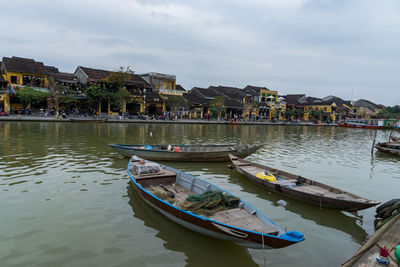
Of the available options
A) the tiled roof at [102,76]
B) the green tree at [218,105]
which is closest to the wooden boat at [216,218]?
the tiled roof at [102,76]

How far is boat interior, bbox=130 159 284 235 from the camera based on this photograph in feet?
20.6

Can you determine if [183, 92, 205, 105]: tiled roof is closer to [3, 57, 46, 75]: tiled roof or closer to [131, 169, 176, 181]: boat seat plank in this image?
[3, 57, 46, 75]: tiled roof

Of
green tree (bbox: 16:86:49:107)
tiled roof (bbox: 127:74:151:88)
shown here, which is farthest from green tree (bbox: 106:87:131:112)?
green tree (bbox: 16:86:49:107)

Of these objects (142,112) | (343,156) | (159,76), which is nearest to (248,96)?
(159,76)

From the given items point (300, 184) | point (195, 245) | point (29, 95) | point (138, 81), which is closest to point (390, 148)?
point (300, 184)

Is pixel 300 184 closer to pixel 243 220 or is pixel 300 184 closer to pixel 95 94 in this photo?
pixel 243 220

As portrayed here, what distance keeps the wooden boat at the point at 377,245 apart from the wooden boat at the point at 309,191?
49.3 inches

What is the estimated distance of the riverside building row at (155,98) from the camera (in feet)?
136

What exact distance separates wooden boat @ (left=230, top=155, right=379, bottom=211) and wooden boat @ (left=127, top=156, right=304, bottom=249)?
3300mm

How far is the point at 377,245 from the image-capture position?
233 inches

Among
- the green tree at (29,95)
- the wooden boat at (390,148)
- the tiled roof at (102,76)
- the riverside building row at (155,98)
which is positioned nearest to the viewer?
the wooden boat at (390,148)

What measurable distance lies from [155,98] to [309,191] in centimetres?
4331

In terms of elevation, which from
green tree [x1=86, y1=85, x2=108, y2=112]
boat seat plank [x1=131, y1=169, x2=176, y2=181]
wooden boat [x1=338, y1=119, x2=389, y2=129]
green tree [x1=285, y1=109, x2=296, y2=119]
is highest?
→ green tree [x1=86, y1=85, x2=108, y2=112]

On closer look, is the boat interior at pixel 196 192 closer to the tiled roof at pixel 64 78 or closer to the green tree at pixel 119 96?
the green tree at pixel 119 96
